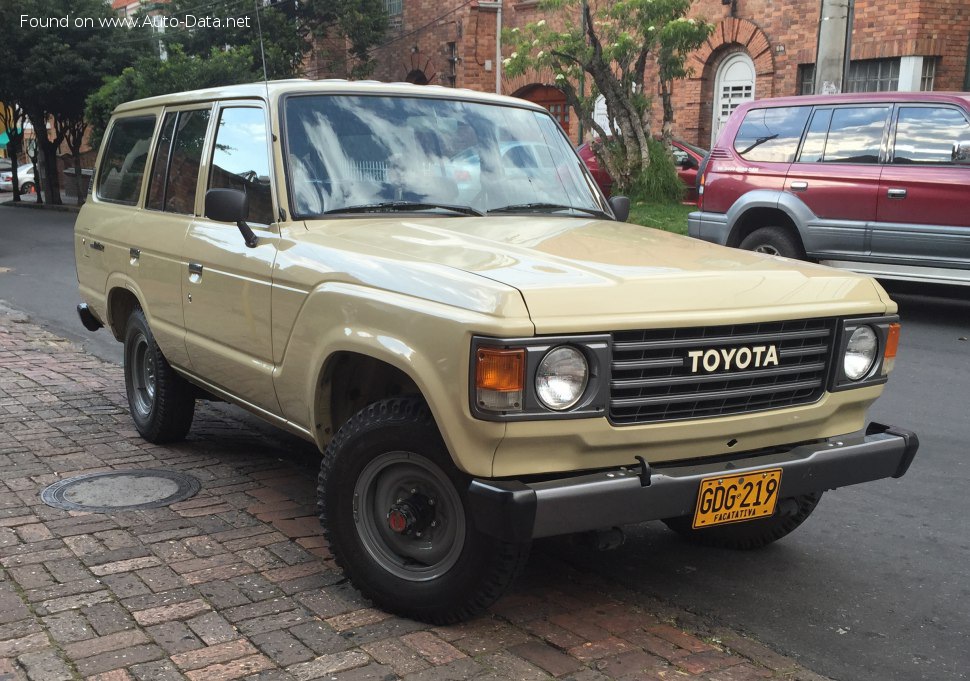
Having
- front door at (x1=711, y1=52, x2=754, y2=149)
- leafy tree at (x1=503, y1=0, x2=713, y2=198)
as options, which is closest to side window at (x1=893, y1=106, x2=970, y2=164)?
leafy tree at (x1=503, y1=0, x2=713, y2=198)

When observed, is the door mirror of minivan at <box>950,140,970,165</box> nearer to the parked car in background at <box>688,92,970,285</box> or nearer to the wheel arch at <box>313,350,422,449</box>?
the parked car in background at <box>688,92,970,285</box>

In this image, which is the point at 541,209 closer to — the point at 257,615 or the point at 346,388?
the point at 346,388

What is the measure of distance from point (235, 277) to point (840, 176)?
7.61 metres

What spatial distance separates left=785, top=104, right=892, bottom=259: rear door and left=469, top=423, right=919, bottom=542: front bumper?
23.4 ft

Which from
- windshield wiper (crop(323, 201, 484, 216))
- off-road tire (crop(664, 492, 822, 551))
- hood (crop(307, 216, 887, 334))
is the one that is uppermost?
windshield wiper (crop(323, 201, 484, 216))

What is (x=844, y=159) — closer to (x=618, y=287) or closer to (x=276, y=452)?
A: (x=276, y=452)

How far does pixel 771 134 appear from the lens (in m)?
11.2

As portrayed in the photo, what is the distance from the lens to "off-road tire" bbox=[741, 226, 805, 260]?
11.0m

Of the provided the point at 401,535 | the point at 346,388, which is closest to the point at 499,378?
the point at 401,535

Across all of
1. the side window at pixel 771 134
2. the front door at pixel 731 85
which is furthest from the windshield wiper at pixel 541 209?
the front door at pixel 731 85

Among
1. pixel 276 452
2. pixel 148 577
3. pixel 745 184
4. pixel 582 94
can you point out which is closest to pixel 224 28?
pixel 582 94

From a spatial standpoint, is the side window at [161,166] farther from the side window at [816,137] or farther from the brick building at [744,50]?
the brick building at [744,50]

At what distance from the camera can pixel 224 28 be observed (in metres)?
30.1

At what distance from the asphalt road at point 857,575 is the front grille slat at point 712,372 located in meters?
0.83
